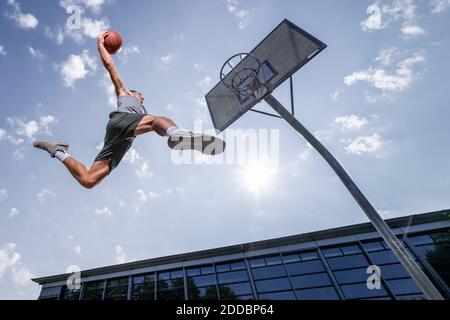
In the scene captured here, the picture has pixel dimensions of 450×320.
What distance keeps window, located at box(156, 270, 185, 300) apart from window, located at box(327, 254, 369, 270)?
362 inches

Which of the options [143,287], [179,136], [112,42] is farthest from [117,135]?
[143,287]

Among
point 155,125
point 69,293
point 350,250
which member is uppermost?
point 69,293

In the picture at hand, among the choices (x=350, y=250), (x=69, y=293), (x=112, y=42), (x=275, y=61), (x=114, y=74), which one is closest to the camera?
(x=114, y=74)

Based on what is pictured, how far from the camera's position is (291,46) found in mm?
7332

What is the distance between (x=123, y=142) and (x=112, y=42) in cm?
221

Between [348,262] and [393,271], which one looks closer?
[393,271]

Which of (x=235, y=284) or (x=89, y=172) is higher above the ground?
(x=235, y=284)

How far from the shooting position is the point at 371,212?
464 centimetres

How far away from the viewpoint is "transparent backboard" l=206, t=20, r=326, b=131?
694cm

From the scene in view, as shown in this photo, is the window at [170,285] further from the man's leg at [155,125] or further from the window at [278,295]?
the man's leg at [155,125]

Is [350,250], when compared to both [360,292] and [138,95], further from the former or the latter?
[138,95]

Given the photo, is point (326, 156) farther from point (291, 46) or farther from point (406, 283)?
point (406, 283)
